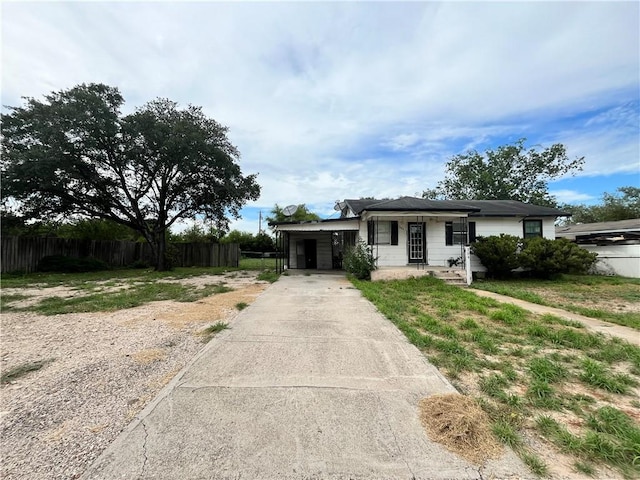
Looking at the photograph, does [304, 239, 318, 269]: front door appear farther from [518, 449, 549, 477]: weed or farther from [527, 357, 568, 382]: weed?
[518, 449, 549, 477]: weed

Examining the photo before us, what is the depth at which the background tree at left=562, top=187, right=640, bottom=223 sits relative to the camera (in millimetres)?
31172

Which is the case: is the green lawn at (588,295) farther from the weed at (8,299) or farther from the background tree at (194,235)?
the background tree at (194,235)

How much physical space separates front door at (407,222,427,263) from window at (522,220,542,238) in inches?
220

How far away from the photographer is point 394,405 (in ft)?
8.59

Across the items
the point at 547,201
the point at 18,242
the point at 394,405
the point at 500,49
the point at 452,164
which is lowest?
the point at 394,405

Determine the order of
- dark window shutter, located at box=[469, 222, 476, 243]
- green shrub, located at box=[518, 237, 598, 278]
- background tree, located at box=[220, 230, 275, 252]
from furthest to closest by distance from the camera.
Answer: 1. background tree, located at box=[220, 230, 275, 252]
2. dark window shutter, located at box=[469, 222, 476, 243]
3. green shrub, located at box=[518, 237, 598, 278]

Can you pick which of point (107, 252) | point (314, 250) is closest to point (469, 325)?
point (314, 250)

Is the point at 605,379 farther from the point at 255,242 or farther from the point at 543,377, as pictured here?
the point at 255,242

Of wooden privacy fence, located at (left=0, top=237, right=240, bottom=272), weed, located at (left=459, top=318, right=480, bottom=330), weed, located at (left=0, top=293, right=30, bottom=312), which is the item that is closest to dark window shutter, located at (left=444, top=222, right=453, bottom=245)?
weed, located at (left=459, top=318, right=480, bottom=330)

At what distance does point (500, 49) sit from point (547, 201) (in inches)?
990

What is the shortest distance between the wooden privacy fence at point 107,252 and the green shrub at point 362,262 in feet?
38.9

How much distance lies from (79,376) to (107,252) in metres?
19.0

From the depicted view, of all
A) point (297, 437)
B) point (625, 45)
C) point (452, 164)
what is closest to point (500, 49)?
point (625, 45)

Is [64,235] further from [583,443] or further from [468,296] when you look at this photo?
[583,443]
